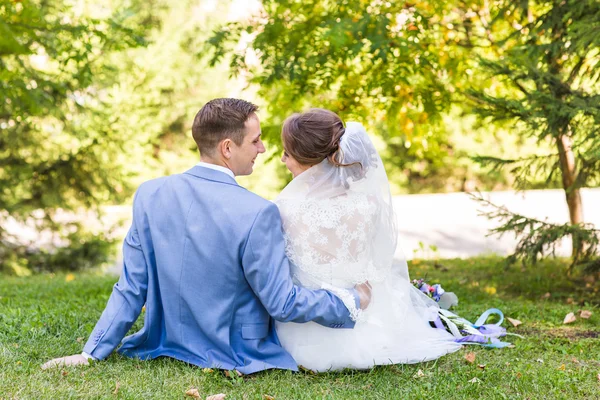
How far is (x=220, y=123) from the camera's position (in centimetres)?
321

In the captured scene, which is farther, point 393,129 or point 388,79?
point 393,129

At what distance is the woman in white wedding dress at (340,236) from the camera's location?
3.28 metres

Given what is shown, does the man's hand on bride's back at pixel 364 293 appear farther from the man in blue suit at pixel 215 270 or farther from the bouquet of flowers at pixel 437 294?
the bouquet of flowers at pixel 437 294

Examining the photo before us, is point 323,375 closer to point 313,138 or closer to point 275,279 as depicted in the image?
point 275,279

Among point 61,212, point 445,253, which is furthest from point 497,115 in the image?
point 61,212

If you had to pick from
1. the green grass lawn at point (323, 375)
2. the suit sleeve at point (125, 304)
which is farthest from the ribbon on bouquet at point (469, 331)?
the suit sleeve at point (125, 304)

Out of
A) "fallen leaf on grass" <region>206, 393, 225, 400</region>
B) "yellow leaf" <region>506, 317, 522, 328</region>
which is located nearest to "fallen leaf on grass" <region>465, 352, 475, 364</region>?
"yellow leaf" <region>506, 317, 522, 328</region>

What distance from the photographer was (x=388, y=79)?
604cm

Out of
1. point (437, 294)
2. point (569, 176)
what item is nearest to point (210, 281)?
point (437, 294)

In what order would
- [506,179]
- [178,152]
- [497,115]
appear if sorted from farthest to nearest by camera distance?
[506,179] → [178,152] → [497,115]

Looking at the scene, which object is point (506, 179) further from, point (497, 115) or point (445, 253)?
point (497, 115)

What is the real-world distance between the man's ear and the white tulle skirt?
92 centimetres

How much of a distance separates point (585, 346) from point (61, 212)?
901cm

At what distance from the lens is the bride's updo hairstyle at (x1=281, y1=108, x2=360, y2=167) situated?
3309 millimetres
